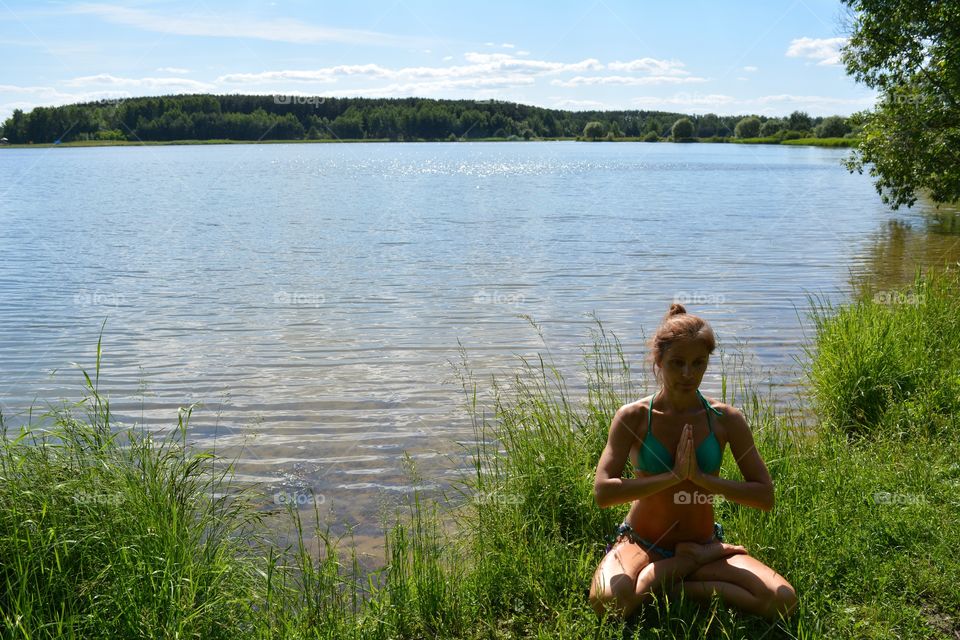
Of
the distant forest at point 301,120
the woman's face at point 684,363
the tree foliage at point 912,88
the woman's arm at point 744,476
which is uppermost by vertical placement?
the distant forest at point 301,120

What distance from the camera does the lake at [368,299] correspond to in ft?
27.8

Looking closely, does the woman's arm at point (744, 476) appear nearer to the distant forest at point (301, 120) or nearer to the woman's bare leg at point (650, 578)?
the woman's bare leg at point (650, 578)

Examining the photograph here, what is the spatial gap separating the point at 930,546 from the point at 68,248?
916 inches

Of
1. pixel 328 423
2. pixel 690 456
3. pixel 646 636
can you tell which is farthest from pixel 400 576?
pixel 328 423

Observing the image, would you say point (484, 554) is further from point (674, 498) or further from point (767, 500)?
point (767, 500)

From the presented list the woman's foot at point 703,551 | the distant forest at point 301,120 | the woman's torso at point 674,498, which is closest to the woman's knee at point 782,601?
the woman's foot at point 703,551

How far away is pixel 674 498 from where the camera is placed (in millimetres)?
3996

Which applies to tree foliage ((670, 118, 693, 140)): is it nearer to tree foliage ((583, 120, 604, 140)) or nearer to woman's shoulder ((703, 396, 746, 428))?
tree foliage ((583, 120, 604, 140))

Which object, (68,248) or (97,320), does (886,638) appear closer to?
(97,320)

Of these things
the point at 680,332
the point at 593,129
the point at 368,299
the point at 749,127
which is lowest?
the point at 368,299

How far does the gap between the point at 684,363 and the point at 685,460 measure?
1.56 ft

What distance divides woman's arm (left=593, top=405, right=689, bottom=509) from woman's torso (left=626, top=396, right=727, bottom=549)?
4 centimetres

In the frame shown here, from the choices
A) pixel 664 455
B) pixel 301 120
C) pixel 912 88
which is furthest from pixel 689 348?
pixel 301 120

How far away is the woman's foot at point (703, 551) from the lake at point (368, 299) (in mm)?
2857
